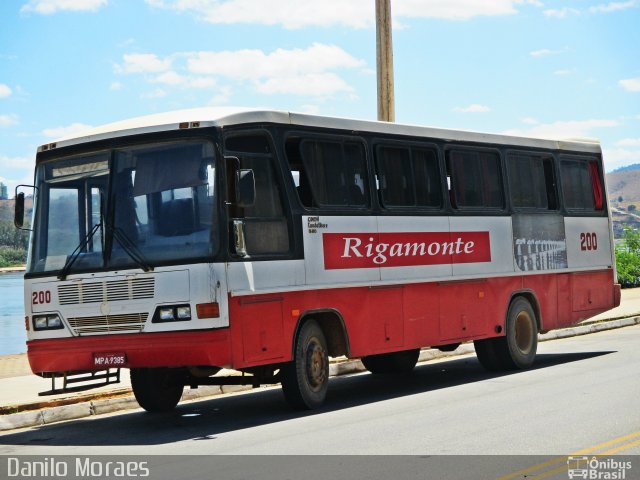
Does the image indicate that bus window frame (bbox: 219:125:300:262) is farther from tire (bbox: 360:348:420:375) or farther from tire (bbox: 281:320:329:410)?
tire (bbox: 360:348:420:375)

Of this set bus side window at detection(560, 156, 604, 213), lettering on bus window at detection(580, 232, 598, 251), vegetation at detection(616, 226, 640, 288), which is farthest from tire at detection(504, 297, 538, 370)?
vegetation at detection(616, 226, 640, 288)

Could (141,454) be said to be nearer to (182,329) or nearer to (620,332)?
(182,329)

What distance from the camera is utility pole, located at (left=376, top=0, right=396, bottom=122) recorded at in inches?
817

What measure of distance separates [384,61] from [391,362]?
620 centimetres

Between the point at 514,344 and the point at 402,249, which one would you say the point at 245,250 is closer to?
the point at 402,249

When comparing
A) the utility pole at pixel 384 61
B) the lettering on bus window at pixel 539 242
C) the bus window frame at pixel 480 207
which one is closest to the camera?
the bus window frame at pixel 480 207

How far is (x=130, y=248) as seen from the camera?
1238cm

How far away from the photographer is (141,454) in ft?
34.7

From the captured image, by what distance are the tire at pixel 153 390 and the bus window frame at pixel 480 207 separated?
489 centimetres

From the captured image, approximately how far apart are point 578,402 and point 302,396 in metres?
3.16

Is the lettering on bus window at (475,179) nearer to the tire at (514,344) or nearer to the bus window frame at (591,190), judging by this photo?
the tire at (514,344)

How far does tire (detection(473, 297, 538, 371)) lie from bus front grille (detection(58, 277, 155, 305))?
6760 millimetres

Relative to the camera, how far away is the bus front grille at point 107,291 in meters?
12.2

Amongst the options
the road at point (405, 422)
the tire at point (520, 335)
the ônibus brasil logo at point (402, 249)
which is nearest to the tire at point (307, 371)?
the road at point (405, 422)
